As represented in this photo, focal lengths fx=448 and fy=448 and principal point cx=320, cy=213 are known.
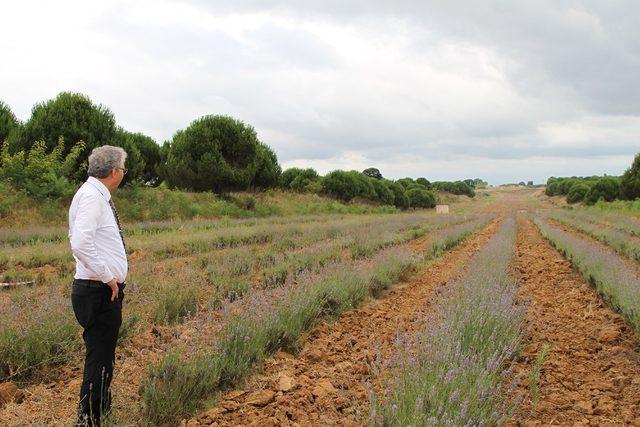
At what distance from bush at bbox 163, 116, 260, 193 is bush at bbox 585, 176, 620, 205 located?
39945mm

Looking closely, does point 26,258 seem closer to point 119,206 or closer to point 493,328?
point 493,328

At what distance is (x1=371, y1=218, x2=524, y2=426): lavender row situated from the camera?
261cm

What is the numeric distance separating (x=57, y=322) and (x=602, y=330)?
5.77 metres

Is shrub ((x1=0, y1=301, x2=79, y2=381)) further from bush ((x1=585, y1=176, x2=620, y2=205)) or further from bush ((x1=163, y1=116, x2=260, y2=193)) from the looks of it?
bush ((x1=585, y1=176, x2=620, y2=205))

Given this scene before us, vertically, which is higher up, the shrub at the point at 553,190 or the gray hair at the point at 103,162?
the shrub at the point at 553,190

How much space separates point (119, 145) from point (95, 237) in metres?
17.9

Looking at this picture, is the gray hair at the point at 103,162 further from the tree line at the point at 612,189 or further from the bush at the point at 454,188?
the bush at the point at 454,188

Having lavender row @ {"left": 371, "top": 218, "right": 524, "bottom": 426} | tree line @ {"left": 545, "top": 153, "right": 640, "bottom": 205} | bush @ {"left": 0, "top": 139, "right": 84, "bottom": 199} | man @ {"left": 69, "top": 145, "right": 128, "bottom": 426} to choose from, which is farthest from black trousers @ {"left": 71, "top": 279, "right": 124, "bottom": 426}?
tree line @ {"left": 545, "top": 153, "right": 640, "bottom": 205}

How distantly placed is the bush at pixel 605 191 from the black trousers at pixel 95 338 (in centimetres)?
5352

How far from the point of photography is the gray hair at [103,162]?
9.68ft

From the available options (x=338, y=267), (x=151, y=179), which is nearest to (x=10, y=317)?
(x=338, y=267)

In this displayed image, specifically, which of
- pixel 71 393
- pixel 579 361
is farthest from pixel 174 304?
pixel 579 361

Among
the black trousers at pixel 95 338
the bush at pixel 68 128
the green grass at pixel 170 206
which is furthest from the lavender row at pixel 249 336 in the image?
the bush at pixel 68 128

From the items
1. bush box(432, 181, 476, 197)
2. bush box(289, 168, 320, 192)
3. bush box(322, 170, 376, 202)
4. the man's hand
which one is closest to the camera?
the man's hand
